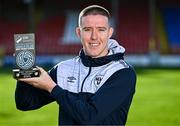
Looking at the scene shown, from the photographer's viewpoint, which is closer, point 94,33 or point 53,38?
point 94,33

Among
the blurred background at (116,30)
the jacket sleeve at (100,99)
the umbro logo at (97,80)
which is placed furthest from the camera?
Result: the blurred background at (116,30)

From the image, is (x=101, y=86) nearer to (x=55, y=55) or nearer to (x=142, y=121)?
(x=142, y=121)

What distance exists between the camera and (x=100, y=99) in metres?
3.74

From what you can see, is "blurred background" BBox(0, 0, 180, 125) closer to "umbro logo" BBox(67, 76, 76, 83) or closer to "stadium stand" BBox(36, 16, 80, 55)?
"stadium stand" BBox(36, 16, 80, 55)

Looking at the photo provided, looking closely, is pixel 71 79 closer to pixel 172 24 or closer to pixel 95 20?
pixel 95 20

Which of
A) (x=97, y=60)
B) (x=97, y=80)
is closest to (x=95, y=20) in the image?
(x=97, y=60)

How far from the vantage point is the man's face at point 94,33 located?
3750 mm

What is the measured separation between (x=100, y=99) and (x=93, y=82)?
0.47 feet

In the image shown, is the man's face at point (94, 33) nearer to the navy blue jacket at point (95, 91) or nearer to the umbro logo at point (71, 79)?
the navy blue jacket at point (95, 91)

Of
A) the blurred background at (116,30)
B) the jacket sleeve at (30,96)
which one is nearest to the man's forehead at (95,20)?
the jacket sleeve at (30,96)

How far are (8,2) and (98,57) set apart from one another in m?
30.6

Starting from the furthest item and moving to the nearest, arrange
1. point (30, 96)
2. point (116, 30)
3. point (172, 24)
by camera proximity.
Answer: point (172, 24) < point (116, 30) < point (30, 96)

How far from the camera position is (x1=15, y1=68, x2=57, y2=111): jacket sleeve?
13.2 ft

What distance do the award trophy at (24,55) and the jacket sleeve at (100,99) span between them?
0.21 m
